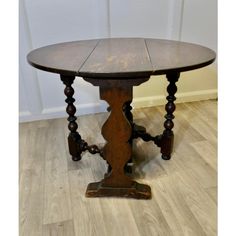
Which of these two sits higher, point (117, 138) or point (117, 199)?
point (117, 138)

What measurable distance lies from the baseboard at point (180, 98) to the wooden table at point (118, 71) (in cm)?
84

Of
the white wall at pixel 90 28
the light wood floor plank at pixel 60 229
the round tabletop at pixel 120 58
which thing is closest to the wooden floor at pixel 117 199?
the light wood floor plank at pixel 60 229

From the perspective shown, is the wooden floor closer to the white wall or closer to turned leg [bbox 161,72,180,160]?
turned leg [bbox 161,72,180,160]

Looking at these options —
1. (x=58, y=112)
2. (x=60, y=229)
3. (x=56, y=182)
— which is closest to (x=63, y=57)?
(x=56, y=182)

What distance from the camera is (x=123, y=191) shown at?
134 cm

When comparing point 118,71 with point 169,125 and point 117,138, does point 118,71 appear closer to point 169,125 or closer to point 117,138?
point 117,138

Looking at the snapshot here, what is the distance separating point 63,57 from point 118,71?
39cm

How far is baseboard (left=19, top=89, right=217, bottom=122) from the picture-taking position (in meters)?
2.23

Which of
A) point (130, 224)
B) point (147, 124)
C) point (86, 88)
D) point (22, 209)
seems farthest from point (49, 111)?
point (130, 224)

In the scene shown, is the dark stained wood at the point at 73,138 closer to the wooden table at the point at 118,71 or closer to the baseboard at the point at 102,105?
the wooden table at the point at 118,71

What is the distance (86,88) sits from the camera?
7.34 ft

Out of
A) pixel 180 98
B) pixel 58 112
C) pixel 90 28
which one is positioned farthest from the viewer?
pixel 180 98

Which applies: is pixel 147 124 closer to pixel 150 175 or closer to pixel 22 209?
pixel 150 175

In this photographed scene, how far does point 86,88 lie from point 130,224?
4.39 ft
